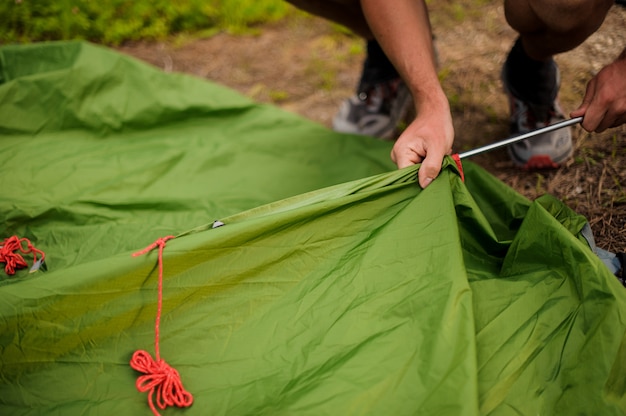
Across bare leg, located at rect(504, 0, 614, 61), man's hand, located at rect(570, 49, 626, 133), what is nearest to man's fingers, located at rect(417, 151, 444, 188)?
man's hand, located at rect(570, 49, 626, 133)

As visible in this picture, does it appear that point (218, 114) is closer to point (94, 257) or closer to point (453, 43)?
point (94, 257)

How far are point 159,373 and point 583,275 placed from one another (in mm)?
788

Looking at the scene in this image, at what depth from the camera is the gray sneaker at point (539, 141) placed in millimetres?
1395

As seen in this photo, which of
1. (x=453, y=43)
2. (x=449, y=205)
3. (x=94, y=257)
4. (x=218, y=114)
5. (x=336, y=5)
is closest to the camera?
(x=449, y=205)

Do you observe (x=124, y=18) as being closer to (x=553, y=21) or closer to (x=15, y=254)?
(x=15, y=254)

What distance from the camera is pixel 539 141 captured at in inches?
55.2

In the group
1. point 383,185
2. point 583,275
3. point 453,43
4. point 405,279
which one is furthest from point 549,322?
point 453,43

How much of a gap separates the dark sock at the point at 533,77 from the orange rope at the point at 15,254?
140cm

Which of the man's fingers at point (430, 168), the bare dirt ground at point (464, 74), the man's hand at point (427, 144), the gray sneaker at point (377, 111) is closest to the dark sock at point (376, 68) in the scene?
the gray sneaker at point (377, 111)

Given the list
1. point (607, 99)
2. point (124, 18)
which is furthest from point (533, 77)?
point (124, 18)

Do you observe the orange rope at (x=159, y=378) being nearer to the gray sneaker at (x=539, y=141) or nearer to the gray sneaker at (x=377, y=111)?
the gray sneaker at (x=377, y=111)

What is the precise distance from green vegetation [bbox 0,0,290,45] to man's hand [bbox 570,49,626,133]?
1646 mm

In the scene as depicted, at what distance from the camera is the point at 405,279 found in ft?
2.94

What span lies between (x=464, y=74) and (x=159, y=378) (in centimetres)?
157
